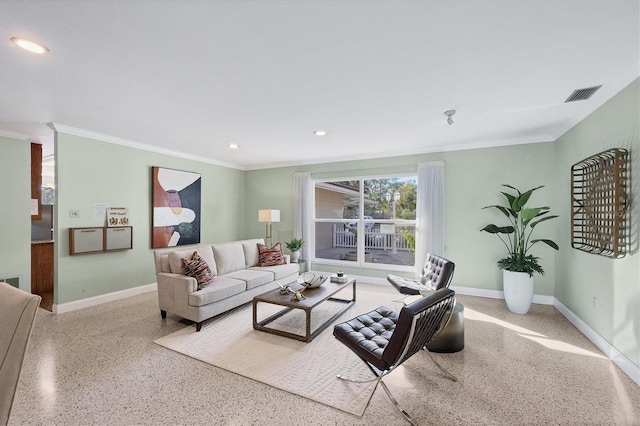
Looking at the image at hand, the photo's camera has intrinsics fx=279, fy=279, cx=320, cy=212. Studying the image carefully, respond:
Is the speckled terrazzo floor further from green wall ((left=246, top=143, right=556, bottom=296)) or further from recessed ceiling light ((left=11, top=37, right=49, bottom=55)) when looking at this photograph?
recessed ceiling light ((left=11, top=37, right=49, bottom=55))

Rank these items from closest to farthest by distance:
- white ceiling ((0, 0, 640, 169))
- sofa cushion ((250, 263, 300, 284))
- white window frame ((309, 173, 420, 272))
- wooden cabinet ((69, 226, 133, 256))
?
1. white ceiling ((0, 0, 640, 169))
2. wooden cabinet ((69, 226, 133, 256))
3. sofa cushion ((250, 263, 300, 284))
4. white window frame ((309, 173, 420, 272))

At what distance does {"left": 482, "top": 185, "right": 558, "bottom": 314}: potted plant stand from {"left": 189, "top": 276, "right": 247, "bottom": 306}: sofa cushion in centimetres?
359

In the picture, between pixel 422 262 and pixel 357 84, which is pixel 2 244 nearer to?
pixel 357 84

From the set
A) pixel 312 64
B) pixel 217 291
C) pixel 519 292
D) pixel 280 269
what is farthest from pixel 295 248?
pixel 312 64

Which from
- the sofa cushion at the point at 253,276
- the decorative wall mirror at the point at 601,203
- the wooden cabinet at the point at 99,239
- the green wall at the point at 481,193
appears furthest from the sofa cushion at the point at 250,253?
the decorative wall mirror at the point at 601,203

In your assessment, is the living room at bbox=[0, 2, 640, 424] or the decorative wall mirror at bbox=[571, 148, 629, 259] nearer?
the decorative wall mirror at bbox=[571, 148, 629, 259]

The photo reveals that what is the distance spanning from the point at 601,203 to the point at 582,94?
42.8 inches

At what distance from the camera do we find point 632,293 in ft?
7.75

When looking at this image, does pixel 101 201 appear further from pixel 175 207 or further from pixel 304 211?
pixel 304 211

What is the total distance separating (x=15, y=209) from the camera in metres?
4.14

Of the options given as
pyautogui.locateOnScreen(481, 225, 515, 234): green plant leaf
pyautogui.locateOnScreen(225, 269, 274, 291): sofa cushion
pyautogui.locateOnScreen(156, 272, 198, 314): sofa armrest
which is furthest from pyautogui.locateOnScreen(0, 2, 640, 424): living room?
pyautogui.locateOnScreen(225, 269, 274, 291): sofa cushion

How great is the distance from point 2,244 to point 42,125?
6.06 feet

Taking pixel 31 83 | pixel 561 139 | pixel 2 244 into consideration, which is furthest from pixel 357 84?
pixel 2 244

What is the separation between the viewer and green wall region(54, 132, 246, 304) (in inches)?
147
